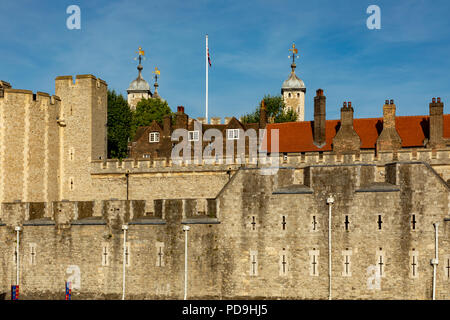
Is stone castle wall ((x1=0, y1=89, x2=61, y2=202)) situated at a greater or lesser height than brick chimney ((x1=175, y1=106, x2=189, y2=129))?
lesser

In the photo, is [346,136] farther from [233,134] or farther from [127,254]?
[127,254]

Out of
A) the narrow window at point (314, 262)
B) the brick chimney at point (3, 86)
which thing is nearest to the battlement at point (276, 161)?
the brick chimney at point (3, 86)

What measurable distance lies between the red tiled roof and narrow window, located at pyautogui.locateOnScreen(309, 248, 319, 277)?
16344 mm

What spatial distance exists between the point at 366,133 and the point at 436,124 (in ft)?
17.1

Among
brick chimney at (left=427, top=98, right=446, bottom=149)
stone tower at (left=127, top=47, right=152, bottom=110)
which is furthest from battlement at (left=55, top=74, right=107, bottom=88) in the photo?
stone tower at (left=127, top=47, right=152, bottom=110)

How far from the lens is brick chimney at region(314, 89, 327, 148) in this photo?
42.9 m

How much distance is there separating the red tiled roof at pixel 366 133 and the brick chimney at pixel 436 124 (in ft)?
3.40

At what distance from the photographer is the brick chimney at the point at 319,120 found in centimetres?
4294

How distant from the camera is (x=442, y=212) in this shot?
2541 centimetres

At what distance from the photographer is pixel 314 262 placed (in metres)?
26.8

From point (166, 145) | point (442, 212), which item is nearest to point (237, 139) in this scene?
point (166, 145)

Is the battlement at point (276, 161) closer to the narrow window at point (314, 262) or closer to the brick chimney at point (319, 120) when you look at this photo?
the brick chimney at point (319, 120)

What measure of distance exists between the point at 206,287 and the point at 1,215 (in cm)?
1328

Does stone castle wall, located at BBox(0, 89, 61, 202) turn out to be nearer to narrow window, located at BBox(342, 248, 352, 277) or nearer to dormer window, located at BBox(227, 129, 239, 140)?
dormer window, located at BBox(227, 129, 239, 140)
